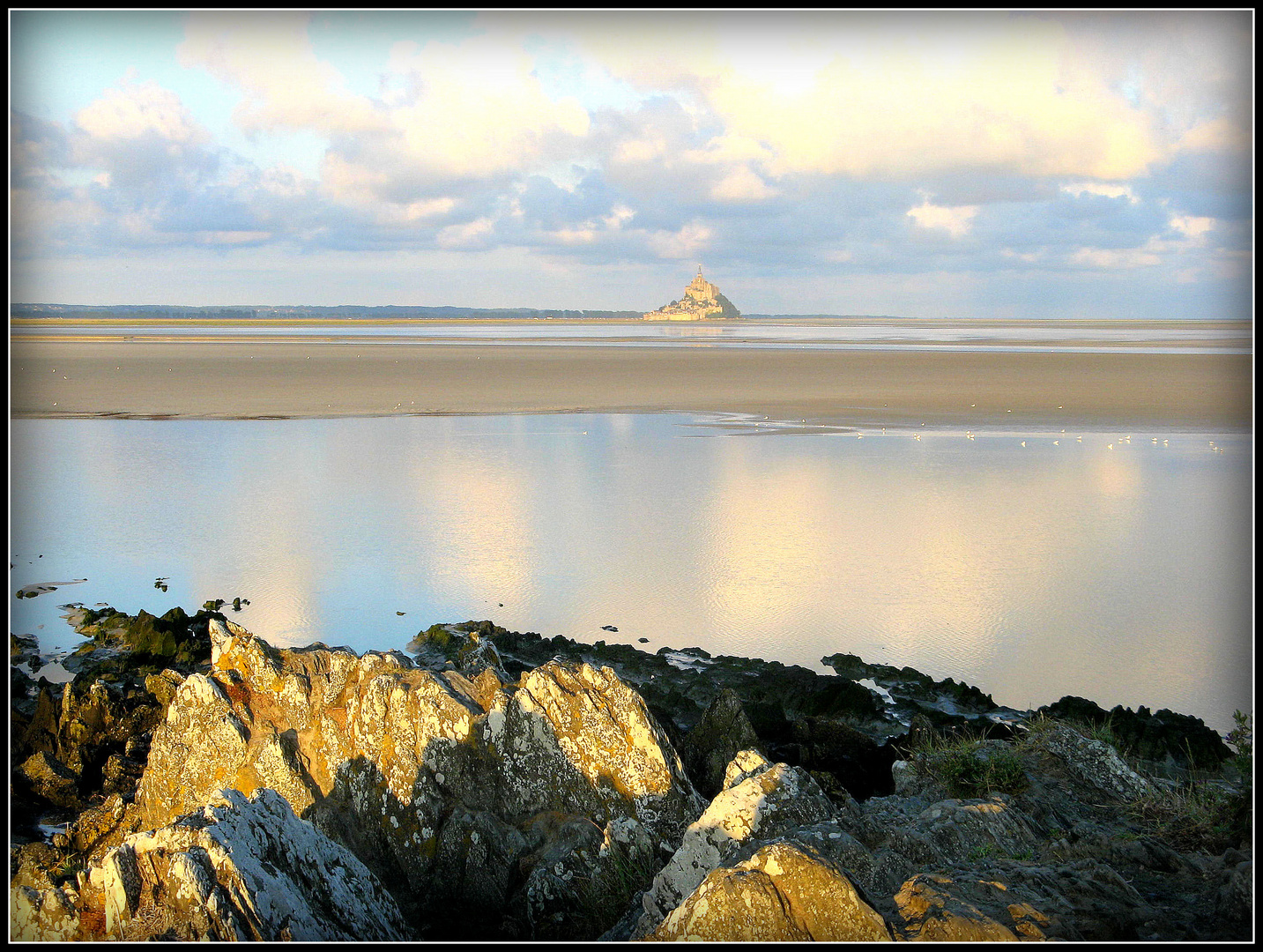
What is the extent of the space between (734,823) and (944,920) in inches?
50.5

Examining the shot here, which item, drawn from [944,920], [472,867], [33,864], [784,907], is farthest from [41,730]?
[944,920]

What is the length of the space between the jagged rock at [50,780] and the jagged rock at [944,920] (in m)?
5.61

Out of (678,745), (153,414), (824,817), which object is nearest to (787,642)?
(678,745)

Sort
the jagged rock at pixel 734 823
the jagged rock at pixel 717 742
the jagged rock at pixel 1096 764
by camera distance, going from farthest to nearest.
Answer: the jagged rock at pixel 717 742
the jagged rock at pixel 1096 764
the jagged rock at pixel 734 823

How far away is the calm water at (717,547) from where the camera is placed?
33.3 feet

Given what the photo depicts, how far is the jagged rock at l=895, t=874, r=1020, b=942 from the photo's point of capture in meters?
3.62

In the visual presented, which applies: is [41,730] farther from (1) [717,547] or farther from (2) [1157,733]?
(2) [1157,733]

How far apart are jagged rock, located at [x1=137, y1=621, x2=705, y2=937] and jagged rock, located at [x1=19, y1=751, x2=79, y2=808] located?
1008 millimetres

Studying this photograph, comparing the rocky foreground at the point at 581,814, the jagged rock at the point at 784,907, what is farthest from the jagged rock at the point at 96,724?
the jagged rock at the point at 784,907

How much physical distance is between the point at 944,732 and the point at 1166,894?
11.2 feet

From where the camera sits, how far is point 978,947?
11.6 feet

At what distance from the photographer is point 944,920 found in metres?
3.66

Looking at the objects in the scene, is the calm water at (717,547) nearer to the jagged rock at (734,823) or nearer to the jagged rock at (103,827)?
the jagged rock at (103,827)

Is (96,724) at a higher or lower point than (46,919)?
lower
